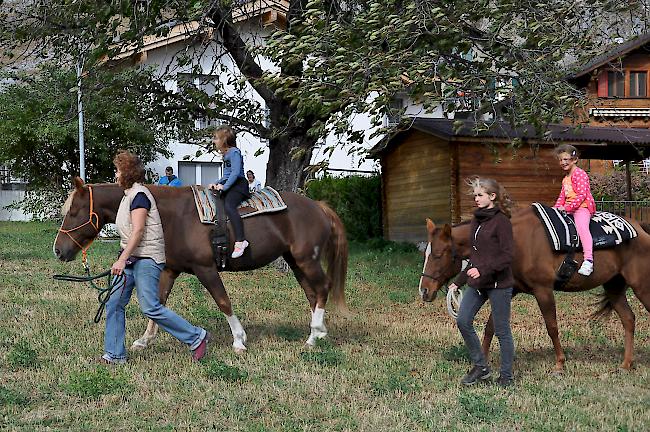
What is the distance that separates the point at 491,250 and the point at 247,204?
3104 millimetres

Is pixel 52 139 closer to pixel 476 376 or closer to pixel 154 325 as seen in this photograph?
pixel 154 325

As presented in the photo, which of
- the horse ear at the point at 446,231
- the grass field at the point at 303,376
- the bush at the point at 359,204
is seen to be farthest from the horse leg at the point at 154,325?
the bush at the point at 359,204

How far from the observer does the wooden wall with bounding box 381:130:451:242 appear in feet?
62.7

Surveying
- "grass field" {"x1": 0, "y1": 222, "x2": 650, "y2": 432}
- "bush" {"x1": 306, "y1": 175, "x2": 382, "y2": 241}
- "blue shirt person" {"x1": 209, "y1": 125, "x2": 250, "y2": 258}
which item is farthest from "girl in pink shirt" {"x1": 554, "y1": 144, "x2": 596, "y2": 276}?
"bush" {"x1": 306, "y1": 175, "x2": 382, "y2": 241}

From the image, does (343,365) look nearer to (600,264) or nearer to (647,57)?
(600,264)

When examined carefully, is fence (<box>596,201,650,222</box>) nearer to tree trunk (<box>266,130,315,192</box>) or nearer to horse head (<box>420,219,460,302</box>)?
tree trunk (<box>266,130,315,192</box>)

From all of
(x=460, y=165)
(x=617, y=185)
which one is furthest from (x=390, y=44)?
(x=617, y=185)

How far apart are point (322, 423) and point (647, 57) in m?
30.3

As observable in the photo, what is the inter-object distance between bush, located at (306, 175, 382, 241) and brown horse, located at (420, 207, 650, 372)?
14.8 m

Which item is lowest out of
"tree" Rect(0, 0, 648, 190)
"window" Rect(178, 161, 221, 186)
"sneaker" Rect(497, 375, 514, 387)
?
"sneaker" Rect(497, 375, 514, 387)

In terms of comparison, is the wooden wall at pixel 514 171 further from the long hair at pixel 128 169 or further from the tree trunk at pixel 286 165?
the long hair at pixel 128 169

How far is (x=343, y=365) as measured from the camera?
289 inches

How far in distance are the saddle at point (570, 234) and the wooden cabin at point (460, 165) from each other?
9793mm

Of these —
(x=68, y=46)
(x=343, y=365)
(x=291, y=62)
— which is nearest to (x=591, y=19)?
(x=291, y=62)
